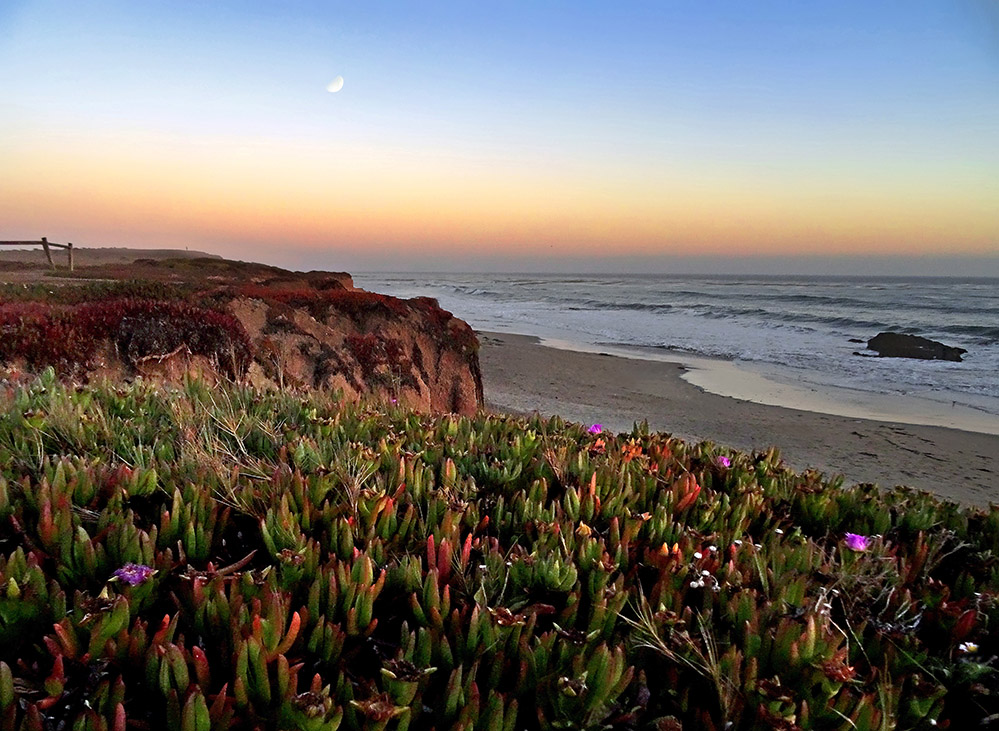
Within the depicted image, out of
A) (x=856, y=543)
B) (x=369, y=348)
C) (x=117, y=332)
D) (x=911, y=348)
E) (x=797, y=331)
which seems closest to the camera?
(x=856, y=543)

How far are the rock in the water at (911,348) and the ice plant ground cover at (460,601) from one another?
2194 centimetres

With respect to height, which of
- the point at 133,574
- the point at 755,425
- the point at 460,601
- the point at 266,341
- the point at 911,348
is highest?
the point at 266,341

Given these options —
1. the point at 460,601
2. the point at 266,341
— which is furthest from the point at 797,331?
the point at 460,601

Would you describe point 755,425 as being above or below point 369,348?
below

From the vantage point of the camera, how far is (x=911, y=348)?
22.2m

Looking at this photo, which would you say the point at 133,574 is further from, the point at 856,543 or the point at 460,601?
the point at 856,543

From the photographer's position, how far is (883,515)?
2.63 metres

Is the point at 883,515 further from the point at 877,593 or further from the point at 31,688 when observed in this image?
the point at 31,688

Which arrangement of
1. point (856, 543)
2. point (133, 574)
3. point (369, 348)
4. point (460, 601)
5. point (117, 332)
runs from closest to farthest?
point (133, 574), point (460, 601), point (856, 543), point (117, 332), point (369, 348)

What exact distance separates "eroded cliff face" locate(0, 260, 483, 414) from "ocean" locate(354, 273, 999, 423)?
1103 centimetres

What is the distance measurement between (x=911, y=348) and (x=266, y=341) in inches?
884

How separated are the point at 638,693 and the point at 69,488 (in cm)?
191

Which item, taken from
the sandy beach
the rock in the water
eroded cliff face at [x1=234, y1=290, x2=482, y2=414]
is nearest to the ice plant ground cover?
eroded cliff face at [x1=234, y1=290, x2=482, y2=414]

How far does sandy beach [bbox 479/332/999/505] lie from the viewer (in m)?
9.48
